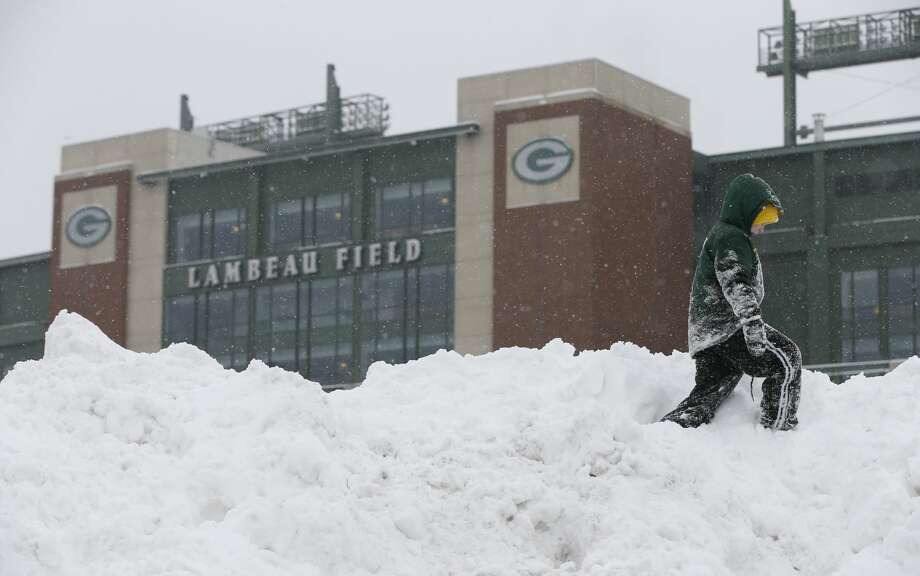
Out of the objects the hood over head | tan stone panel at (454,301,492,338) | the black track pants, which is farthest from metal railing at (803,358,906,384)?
tan stone panel at (454,301,492,338)

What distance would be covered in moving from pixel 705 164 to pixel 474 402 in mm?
38839

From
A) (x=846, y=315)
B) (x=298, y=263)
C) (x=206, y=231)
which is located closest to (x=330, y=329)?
(x=298, y=263)

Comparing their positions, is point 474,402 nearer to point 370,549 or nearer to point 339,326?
point 370,549

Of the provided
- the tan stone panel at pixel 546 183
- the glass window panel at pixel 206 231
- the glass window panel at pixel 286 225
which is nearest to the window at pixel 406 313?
the tan stone panel at pixel 546 183

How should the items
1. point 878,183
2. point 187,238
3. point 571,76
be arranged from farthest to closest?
1. point 187,238
2. point 571,76
3. point 878,183

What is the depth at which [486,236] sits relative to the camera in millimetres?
46344

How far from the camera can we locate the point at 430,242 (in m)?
47.4

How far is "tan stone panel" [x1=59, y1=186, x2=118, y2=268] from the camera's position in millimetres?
53062

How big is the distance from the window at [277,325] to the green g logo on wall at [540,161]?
8.55m

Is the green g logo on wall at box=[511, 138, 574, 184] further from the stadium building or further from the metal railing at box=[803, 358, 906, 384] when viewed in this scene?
the metal railing at box=[803, 358, 906, 384]

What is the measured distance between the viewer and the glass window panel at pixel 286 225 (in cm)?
5038

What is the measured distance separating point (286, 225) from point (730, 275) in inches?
1607

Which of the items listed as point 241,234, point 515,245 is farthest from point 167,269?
point 515,245

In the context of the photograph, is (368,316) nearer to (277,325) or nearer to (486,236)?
(277,325)
